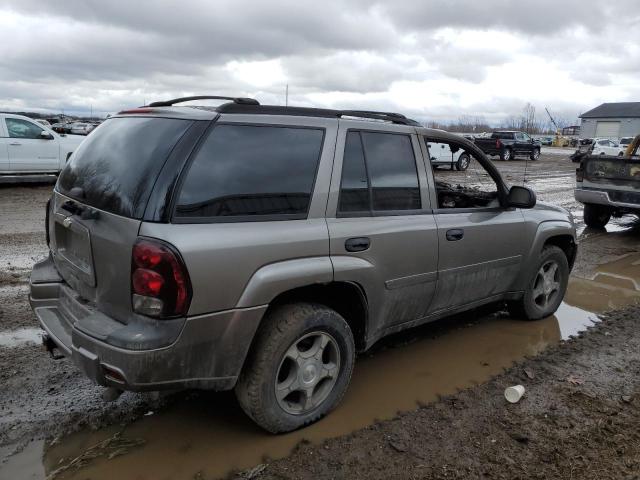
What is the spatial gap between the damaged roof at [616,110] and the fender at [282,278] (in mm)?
81155

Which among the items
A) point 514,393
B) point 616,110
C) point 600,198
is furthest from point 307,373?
point 616,110

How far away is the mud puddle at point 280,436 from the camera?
2.84 m

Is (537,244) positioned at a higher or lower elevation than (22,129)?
lower

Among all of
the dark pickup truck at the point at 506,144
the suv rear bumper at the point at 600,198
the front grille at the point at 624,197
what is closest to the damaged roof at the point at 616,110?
the dark pickup truck at the point at 506,144

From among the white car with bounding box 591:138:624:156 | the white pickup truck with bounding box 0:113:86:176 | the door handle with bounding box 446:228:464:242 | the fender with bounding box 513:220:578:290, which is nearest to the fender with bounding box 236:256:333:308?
the door handle with bounding box 446:228:464:242

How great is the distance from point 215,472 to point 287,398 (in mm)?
581

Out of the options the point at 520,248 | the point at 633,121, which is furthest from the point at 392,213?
the point at 633,121

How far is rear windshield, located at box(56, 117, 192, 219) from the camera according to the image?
8.88 feet

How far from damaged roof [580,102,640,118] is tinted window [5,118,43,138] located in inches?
3019

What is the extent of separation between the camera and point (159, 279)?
2521mm

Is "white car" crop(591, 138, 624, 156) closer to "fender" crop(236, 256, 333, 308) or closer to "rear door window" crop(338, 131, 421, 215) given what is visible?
"rear door window" crop(338, 131, 421, 215)

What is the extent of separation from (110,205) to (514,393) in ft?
9.45

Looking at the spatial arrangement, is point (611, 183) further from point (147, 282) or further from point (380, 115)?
point (147, 282)

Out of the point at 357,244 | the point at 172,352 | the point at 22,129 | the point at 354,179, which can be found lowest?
the point at 172,352
